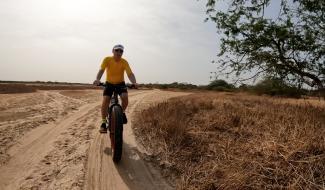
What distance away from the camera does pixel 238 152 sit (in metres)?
6.95

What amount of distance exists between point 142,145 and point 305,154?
3751mm

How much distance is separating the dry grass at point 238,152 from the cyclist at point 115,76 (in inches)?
45.7

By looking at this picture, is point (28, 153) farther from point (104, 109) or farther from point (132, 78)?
point (132, 78)

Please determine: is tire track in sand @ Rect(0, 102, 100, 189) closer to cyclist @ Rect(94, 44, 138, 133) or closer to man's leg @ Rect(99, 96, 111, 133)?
man's leg @ Rect(99, 96, 111, 133)

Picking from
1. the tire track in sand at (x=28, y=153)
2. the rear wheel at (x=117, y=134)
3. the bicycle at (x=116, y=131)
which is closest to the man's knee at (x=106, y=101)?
the bicycle at (x=116, y=131)

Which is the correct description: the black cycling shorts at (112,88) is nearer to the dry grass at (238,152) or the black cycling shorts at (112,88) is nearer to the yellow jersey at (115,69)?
the yellow jersey at (115,69)

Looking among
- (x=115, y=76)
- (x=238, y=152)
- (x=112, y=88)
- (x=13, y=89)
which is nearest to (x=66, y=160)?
(x=112, y=88)

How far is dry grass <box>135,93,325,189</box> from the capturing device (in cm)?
552

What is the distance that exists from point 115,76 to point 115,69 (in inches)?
5.9

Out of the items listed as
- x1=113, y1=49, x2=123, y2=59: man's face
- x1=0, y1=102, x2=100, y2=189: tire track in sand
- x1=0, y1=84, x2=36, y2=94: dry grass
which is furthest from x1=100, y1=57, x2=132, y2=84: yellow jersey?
x1=0, y1=84, x2=36, y2=94: dry grass

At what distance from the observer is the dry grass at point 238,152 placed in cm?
552

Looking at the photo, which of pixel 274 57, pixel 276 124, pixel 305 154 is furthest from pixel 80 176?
pixel 274 57

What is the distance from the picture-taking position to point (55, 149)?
795 cm

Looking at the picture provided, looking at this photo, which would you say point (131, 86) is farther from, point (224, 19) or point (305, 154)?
point (224, 19)
